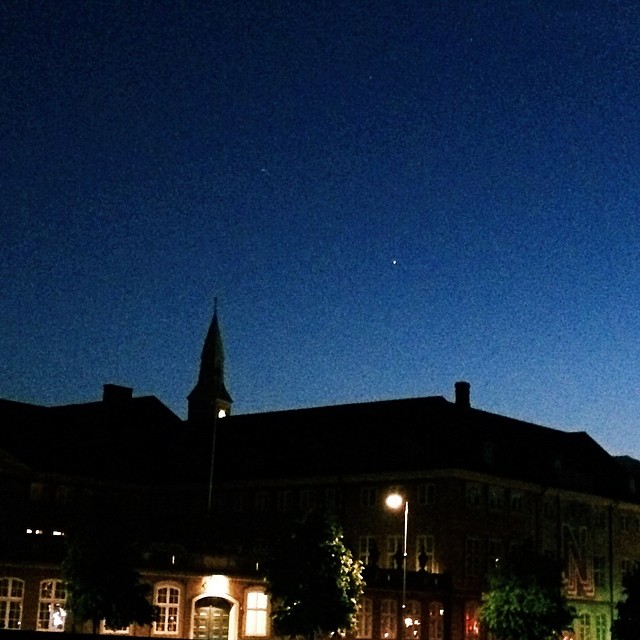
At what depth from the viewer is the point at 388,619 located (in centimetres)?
6388

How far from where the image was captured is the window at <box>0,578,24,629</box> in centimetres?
5206

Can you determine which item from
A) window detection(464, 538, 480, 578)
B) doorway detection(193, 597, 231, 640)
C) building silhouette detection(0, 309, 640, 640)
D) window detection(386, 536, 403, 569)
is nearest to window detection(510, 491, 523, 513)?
building silhouette detection(0, 309, 640, 640)

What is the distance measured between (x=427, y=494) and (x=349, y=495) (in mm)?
5183

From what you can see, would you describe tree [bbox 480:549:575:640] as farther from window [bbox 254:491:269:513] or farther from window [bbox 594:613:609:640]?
window [bbox 254:491:269:513]

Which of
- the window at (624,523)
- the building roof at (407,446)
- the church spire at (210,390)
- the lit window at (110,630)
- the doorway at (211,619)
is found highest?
the church spire at (210,390)

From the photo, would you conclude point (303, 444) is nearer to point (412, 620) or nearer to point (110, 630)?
point (412, 620)

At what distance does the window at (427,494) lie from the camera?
7012cm

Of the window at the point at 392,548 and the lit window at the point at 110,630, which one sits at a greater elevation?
the window at the point at 392,548

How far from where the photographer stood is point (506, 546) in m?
72.2

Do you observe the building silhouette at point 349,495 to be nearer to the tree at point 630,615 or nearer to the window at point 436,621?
the window at point 436,621

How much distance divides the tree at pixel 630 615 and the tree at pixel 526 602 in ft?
19.9

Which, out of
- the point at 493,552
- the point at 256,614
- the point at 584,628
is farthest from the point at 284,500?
the point at 584,628

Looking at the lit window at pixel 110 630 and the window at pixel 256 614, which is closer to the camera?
the lit window at pixel 110 630

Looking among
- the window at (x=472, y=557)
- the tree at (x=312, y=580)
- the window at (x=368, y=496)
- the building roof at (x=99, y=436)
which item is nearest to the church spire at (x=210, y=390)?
the building roof at (x=99, y=436)
